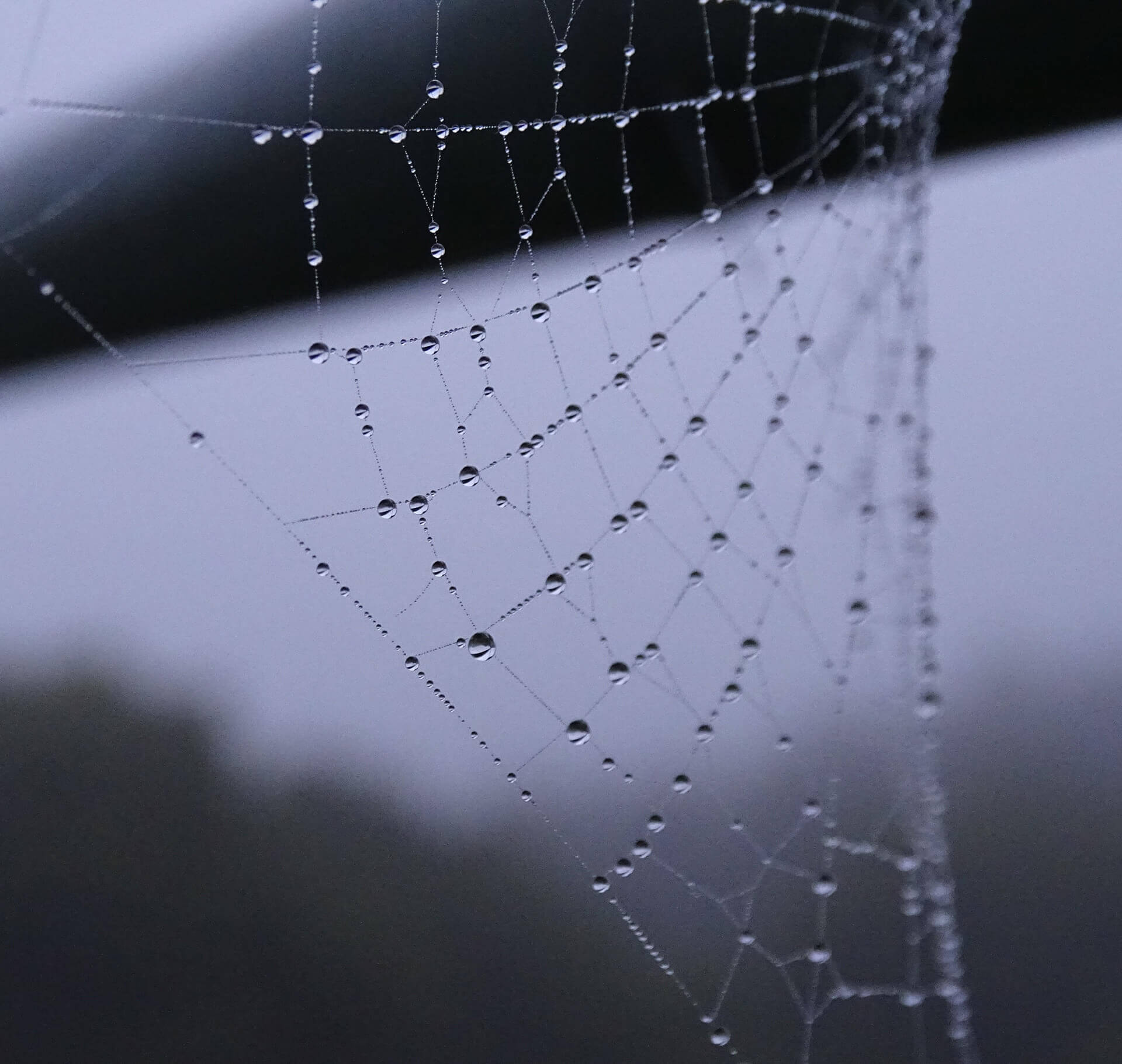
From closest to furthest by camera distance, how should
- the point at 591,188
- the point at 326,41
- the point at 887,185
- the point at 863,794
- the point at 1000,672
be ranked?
the point at 326,41 < the point at 591,188 < the point at 887,185 < the point at 863,794 < the point at 1000,672

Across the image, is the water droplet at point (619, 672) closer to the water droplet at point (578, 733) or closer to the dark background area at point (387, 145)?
the water droplet at point (578, 733)

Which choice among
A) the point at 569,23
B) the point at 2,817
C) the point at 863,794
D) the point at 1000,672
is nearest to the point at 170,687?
the point at 2,817

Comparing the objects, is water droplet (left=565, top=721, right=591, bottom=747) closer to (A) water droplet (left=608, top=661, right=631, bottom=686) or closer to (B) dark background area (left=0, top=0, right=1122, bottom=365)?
(A) water droplet (left=608, top=661, right=631, bottom=686)

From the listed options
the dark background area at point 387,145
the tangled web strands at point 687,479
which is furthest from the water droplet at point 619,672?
the dark background area at point 387,145

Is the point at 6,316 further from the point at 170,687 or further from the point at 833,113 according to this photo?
the point at 170,687

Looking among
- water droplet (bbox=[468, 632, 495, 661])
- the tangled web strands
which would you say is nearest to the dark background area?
the tangled web strands

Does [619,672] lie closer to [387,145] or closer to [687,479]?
[387,145]
